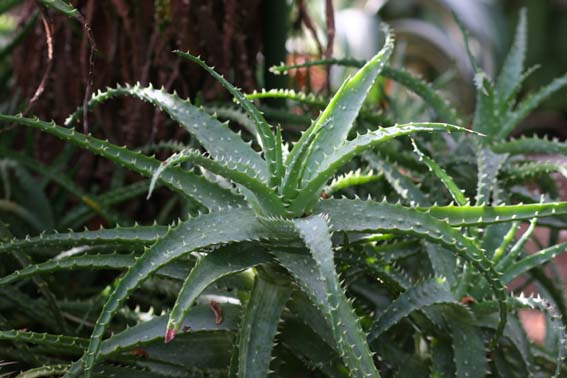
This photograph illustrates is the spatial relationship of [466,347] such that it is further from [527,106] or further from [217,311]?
[527,106]

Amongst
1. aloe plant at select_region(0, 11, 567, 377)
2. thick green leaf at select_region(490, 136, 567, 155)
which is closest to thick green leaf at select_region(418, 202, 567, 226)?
aloe plant at select_region(0, 11, 567, 377)

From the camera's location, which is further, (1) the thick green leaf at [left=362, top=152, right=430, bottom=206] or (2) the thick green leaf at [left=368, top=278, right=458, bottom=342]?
(1) the thick green leaf at [left=362, top=152, right=430, bottom=206]

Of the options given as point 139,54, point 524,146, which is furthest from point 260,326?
point 139,54

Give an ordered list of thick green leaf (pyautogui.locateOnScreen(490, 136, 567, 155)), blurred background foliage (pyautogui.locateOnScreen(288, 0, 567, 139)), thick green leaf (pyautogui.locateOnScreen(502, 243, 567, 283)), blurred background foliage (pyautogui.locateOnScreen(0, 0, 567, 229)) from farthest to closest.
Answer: blurred background foliage (pyautogui.locateOnScreen(288, 0, 567, 139))
blurred background foliage (pyautogui.locateOnScreen(0, 0, 567, 229))
thick green leaf (pyautogui.locateOnScreen(490, 136, 567, 155))
thick green leaf (pyautogui.locateOnScreen(502, 243, 567, 283))

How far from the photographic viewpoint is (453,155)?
104 cm

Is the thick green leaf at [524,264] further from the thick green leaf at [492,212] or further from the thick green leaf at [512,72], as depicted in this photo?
the thick green leaf at [512,72]

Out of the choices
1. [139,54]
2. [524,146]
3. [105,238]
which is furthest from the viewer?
[139,54]

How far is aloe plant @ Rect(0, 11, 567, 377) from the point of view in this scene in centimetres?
63

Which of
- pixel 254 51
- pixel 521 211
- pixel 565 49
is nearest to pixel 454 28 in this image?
pixel 565 49

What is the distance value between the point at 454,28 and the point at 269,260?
7.78 feet

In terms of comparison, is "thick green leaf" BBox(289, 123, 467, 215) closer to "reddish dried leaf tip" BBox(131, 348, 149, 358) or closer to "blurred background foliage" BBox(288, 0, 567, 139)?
"reddish dried leaf tip" BBox(131, 348, 149, 358)

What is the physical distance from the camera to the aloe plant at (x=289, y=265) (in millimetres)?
628

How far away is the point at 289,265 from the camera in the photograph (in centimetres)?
66

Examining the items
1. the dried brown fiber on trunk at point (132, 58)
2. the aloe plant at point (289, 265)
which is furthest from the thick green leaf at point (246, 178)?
the dried brown fiber on trunk at point (132, 58)
